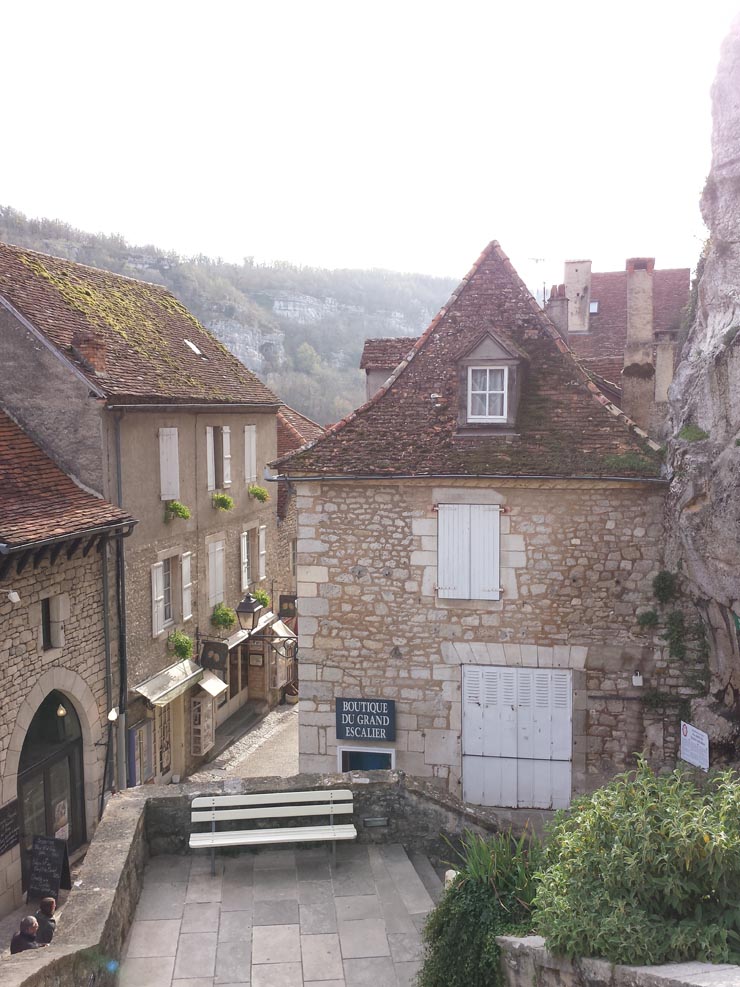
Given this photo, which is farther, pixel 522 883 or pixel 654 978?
pixel 522 883

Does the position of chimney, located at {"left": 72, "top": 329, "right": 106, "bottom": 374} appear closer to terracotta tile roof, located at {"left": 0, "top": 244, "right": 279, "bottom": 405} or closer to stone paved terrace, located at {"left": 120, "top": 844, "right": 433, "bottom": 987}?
terracotta tile roof, located at {"left": 0, "top": 244, "right": 279, "bottom": 405}

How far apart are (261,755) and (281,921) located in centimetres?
1117

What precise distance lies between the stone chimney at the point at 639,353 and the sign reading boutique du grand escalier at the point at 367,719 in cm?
551

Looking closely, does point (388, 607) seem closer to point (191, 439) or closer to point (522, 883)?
point (522, 883)

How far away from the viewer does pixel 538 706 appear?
34.8 ft

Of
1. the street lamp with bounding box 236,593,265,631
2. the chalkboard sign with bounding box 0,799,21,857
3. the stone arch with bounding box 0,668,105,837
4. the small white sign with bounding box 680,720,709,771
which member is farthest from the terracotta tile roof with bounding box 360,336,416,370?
the chalkboard sign with bounding box 0,799,21,857

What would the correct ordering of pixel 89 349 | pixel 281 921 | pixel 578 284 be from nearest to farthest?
pixel 281 921, pixel 89 349, pixel 578 284

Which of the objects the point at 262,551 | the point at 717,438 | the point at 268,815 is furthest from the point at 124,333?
the point at 717,438

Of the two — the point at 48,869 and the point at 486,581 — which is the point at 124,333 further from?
the point at 48,869

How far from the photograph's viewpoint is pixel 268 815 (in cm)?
772

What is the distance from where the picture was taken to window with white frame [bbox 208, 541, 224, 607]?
57.4 feet

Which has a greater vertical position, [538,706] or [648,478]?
[648,478]

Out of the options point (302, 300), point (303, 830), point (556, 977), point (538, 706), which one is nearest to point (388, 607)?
point (538, 706)

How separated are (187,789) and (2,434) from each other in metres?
7.53
